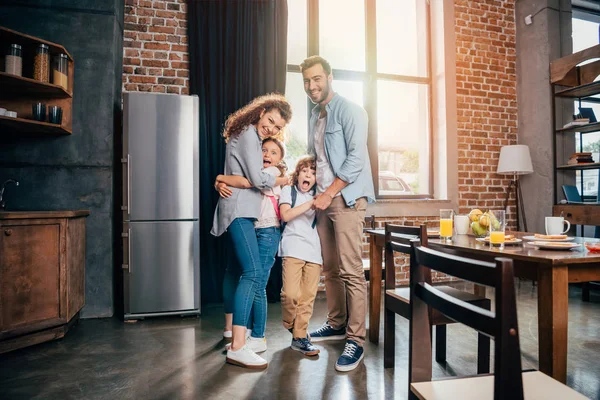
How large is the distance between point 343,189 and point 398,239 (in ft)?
1.43

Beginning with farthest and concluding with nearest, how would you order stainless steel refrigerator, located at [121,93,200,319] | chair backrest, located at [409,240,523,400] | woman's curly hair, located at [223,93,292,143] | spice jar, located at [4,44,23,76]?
stainless steel refrigerator, located at [121,93,200,319]
spice jar, located at [4,44,23,76]
woman's curly hair, located at [223,93,292,143]
chair backrest, located at [409,240,523,400]

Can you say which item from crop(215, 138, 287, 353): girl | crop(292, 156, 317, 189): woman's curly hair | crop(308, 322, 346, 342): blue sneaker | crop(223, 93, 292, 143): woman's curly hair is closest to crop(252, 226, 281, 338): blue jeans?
crop(215, 138, 287, 353): girl

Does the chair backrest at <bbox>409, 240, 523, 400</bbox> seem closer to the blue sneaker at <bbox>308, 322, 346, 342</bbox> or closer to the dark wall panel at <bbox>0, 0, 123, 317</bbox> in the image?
the blue sneaker at <bbox>308, 322, 346, 342</bbox>

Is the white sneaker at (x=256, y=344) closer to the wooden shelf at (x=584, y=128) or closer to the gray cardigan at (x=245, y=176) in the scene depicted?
the gray cardigan at (x=245, y=176)

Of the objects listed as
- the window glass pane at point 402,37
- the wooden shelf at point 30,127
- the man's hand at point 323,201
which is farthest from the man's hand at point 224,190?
the window glass pane at point 402,37

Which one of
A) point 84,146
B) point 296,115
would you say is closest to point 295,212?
point 84,146

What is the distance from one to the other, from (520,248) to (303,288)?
1150mm

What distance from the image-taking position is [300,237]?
2.27 meters

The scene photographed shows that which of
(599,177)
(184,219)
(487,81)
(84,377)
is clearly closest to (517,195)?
(599,177)

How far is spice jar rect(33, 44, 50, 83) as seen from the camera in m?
2.75

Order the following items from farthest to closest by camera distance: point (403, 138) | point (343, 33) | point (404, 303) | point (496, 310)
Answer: point (403, 138), point (343, 33), point (404, 303), point (496, 310)

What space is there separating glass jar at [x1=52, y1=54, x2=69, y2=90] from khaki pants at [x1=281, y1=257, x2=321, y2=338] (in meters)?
2.18

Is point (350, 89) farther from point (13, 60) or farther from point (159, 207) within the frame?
point (13, 60)

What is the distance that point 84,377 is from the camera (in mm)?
1969
